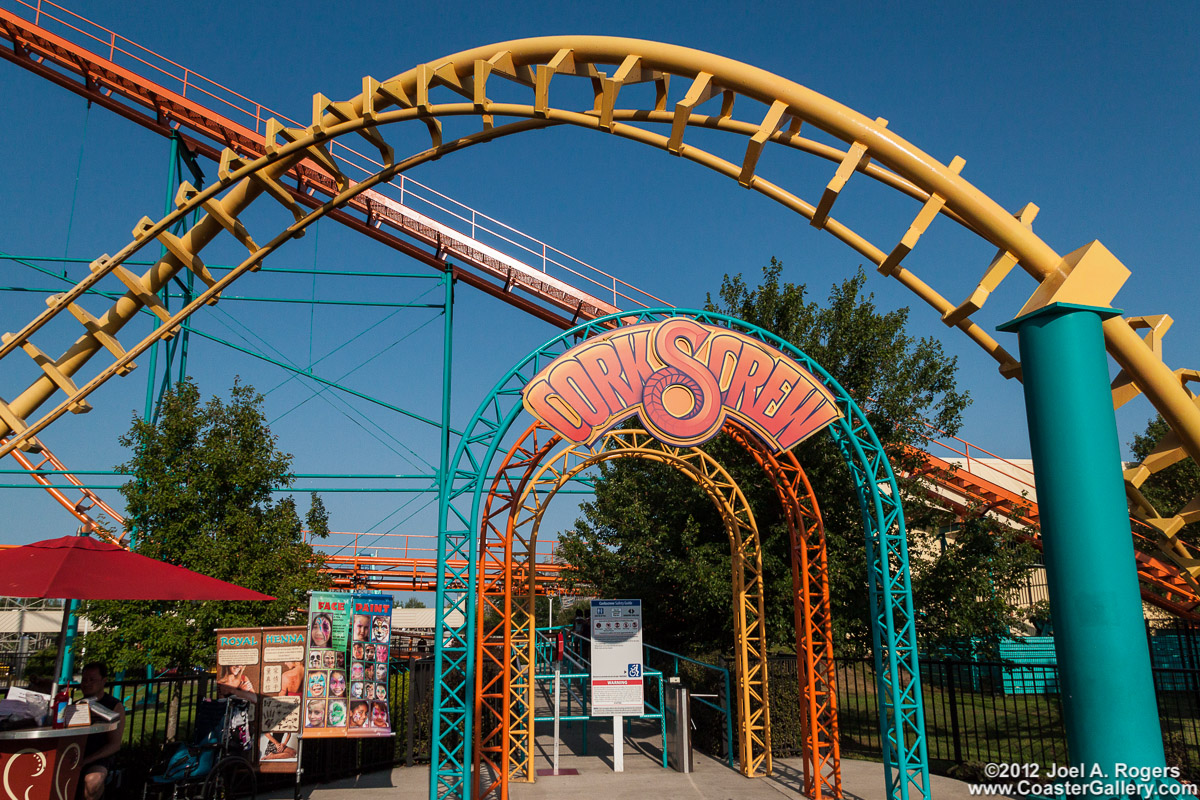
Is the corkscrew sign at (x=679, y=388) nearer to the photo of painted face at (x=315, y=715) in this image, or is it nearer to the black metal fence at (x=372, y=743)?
the photo of painted face at (x=315, y=715)

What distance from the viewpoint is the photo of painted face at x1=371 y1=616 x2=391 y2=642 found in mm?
10055

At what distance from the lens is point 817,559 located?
10.7 meters

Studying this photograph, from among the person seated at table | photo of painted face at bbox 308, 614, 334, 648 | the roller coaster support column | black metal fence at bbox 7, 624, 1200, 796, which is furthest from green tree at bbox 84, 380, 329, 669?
the roller coaster support column

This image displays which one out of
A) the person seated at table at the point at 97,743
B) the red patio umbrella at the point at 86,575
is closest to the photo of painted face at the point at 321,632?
the red patio umbrella at the point at 86,575

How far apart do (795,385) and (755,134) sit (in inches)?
217

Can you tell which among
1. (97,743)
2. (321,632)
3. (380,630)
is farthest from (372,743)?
(97,743)

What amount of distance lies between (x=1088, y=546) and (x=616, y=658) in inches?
371

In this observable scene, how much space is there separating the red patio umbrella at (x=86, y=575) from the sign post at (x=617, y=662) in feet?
19.7

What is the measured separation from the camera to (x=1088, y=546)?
12.8 ft

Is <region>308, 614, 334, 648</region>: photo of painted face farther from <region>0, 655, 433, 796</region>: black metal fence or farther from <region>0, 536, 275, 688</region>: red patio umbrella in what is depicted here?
<region>0, 536, 275, 688</region>: red patio umbrella

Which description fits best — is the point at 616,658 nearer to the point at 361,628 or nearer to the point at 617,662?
the point at 617,662

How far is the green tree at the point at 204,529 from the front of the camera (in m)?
12.0

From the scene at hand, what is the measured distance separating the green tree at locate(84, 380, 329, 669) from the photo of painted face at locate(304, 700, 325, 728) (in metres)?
2.65

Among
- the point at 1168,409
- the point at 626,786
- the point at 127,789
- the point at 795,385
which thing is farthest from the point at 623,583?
the point at 1168,409
